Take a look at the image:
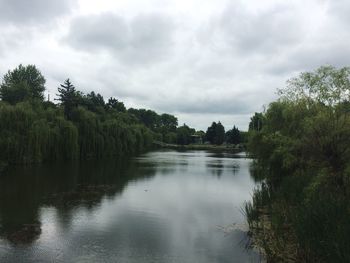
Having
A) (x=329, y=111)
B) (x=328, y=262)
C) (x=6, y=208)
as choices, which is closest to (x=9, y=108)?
(x=6, y=208)

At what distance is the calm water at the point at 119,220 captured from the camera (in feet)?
36.4

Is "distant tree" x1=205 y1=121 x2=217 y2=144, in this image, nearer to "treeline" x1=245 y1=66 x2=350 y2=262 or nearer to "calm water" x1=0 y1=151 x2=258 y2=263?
"calm water" x1=0 y1=151 x2=258 y2=263

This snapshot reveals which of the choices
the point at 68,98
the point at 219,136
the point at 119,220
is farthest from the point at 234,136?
the point at 119,220

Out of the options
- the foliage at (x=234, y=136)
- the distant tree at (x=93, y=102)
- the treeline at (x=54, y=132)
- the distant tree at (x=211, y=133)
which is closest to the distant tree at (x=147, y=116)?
the distant tree at (x=211, y=133)

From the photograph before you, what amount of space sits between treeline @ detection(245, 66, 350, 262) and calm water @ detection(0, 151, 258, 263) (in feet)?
3.64

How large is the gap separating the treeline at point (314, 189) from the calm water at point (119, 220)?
1.11 m

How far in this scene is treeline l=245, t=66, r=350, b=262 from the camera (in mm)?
8675

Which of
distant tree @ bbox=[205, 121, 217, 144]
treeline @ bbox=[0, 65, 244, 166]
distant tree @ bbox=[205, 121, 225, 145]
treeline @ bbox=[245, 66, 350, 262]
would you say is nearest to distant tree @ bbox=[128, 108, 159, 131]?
distant tree @ bbox=[205, 121, 217, 144]

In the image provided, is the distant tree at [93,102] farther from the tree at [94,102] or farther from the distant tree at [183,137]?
the distant tree at [183,137]

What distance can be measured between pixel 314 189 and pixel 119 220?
24.6 ft

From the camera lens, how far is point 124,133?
59.3 m

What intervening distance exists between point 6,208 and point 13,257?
6998 millimetres

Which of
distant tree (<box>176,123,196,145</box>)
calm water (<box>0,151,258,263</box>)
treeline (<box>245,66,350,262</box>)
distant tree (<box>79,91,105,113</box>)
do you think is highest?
distant tree (<box>79,91,105,113</box>)

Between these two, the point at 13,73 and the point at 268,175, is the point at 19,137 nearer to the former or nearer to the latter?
the point at 268,175
